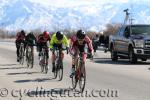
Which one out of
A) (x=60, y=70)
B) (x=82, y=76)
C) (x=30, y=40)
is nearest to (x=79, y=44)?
(x=82, y=76)

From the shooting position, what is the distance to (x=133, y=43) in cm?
2675

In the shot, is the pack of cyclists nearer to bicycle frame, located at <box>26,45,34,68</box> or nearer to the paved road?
bicycle frame, located at <box>26,45,34,68</box>

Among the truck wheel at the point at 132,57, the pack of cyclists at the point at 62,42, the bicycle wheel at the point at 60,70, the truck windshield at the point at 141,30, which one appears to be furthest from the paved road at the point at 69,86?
the truck windshield at the point at 141,30

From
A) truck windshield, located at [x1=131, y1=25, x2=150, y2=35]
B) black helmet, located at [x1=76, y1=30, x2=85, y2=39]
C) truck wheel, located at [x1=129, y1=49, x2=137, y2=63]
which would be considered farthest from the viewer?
truck windshield, located at [x1=131, y1=25, x2=150, y2=35]

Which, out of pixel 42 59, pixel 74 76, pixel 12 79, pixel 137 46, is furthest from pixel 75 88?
pixel 137 46

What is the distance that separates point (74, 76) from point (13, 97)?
2.32m

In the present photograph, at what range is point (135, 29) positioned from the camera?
1092 inches

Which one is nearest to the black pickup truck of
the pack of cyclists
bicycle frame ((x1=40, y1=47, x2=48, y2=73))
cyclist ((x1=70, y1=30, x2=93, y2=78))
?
the pack of cyclists

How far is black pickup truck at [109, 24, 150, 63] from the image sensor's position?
26.6m

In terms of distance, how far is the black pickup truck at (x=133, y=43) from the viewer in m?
26.6

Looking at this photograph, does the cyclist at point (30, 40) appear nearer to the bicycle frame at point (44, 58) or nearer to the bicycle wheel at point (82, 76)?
the bicycle frame at point (44, 58)

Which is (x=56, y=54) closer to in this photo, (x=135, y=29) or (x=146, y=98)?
(x=146, y=98)

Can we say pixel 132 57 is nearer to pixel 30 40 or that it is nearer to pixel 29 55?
pixel 29 55

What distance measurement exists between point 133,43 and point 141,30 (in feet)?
3.79
